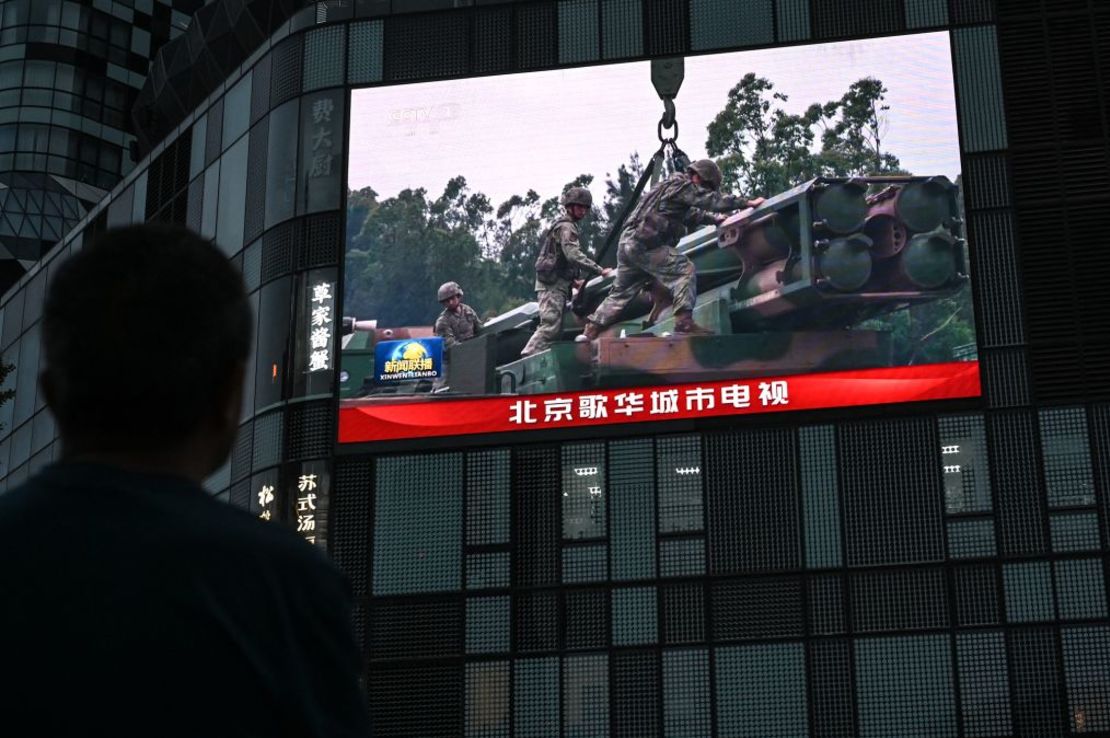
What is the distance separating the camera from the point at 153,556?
1.82 metres

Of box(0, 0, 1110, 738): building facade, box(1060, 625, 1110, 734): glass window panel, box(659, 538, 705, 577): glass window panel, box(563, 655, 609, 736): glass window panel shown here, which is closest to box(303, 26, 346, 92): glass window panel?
box(0, 0, 1110, 738): building facade

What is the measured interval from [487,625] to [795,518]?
4.84m

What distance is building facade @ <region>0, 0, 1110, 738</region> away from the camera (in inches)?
931

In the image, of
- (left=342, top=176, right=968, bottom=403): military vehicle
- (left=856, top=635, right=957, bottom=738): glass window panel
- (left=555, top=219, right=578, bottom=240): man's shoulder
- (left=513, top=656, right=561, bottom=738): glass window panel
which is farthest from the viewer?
(left=555, top=219, right=578, bottom=240): man's shoulder

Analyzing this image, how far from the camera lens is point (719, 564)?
80.9 ft

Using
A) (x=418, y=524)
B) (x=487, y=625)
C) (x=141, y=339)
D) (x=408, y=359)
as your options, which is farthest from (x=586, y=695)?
(x=141, y=339)

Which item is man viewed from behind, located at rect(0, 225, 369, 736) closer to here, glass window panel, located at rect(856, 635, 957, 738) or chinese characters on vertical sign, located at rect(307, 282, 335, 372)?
glass window panel, located at rect(856, 635, 957, 738)

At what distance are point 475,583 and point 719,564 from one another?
3731 millimetres

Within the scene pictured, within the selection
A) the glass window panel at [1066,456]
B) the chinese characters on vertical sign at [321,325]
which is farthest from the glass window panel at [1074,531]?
the chinese characters on vertical sign at [321,325]

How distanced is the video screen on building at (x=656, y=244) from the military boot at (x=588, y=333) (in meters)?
0.07

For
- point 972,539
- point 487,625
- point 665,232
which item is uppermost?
point 665,232

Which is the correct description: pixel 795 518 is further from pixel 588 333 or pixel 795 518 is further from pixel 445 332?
pixel 445 332

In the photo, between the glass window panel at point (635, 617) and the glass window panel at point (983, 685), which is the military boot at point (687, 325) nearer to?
the glass window panel at point (635, 617)

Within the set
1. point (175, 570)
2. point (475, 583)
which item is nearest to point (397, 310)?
point (475, 583)
